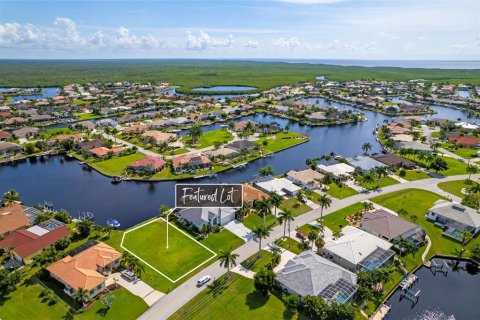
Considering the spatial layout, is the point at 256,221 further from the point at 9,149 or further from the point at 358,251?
the point at 9,149

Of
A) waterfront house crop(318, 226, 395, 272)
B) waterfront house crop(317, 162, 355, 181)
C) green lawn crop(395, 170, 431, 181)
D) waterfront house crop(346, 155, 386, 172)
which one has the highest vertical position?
waterfront house crop(346, 155, 386, 172)

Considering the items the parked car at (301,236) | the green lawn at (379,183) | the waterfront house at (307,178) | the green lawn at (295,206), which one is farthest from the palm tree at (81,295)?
the green lawn at (379,183)

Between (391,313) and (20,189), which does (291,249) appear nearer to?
(391,313)

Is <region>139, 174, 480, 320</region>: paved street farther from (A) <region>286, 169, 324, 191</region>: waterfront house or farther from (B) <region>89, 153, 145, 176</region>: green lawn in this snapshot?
(B) <region>89, 153, 145, 176</region>: green lawn

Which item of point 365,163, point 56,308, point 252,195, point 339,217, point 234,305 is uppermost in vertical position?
point 365,163

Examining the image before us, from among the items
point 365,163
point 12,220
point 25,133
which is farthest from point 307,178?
point 25,133

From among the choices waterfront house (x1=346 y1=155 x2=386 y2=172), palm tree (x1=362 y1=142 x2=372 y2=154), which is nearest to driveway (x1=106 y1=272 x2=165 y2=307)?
waterfront house (x1=346 y1=155 x2=386 y2=172)
